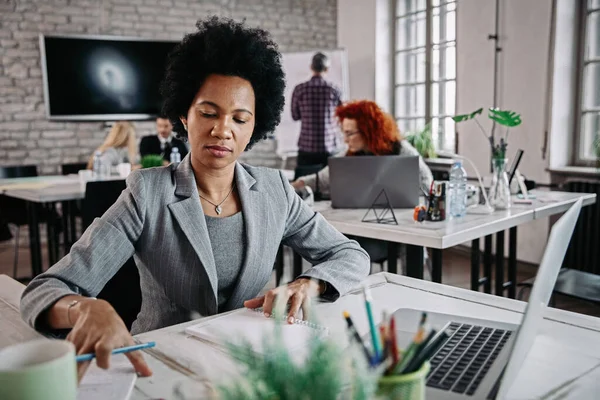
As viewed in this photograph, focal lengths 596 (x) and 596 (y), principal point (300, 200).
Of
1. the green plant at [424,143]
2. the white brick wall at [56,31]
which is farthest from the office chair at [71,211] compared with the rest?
the green plant at [424,143]

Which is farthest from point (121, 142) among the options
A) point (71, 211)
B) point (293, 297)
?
point (293, 297)

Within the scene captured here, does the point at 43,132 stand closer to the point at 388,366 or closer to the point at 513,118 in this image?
the point at 513,118

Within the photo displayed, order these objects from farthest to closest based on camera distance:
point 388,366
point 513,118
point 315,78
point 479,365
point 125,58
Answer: point 125,58 < point 315,78 < point 513,118 < point 479,365 < point 388,366

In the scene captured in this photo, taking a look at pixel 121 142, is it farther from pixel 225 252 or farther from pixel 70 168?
pixel 225 252

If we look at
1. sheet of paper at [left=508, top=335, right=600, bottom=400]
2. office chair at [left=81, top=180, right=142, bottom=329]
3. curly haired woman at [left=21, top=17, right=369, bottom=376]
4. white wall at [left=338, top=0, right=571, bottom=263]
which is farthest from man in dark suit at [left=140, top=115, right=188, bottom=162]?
sheet of paper at [left=508, top=335, right=600, bottom=400]

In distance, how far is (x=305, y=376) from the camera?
19.4 inches

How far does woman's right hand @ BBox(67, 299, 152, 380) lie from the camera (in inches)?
34.8

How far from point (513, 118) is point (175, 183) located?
1979mm

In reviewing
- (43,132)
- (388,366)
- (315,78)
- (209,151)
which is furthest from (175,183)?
(43,132)

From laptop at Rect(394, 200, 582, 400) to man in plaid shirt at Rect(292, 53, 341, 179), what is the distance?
4710 mm

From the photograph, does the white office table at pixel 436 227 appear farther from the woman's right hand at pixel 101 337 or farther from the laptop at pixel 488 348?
the woman's right hand at pixel 101 337

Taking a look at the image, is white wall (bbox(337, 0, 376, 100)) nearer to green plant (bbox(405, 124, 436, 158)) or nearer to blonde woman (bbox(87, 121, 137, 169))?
green plant (bbox(405, 124, 436, 158))

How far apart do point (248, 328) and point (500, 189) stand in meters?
1.86

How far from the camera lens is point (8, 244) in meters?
5.77
